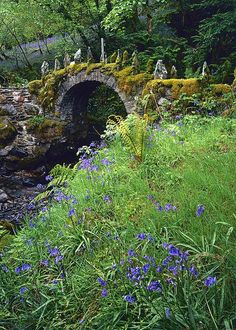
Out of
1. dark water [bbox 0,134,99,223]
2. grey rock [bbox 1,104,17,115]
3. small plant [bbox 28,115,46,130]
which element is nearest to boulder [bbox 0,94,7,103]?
grey rock [bbox 1,104,17,115]

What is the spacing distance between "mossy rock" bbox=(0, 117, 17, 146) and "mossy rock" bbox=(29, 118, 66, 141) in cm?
70

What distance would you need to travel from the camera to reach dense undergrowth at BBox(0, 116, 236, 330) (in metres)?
2.54

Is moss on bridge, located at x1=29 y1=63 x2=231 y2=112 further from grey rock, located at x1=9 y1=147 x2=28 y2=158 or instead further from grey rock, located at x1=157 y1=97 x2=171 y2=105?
grey rock, located at x1=9 y1=147 x2=28 y2=158

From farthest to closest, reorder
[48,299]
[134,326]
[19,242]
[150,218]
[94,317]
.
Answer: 1. [19,242]
2. [150,218]
3. [48,299]
4. [94,317]
5. [134,326]

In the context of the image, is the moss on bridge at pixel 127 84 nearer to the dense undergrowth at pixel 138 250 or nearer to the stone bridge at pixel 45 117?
the stone bridge at pixel 45 117

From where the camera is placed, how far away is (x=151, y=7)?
16.0 m

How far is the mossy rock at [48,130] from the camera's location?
14820 mm

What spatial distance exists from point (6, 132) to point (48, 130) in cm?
162

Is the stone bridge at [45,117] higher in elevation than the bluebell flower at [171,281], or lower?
lower

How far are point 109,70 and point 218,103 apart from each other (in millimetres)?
5480

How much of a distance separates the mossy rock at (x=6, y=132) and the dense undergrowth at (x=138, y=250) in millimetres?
9676

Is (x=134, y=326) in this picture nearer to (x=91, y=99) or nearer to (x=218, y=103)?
(x=218, y=103)

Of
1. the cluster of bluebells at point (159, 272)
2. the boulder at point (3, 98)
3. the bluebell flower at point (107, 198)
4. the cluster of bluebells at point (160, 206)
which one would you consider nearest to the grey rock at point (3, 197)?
the boulder at point (3, 98)

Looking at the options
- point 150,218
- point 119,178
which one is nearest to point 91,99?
point 119,178
